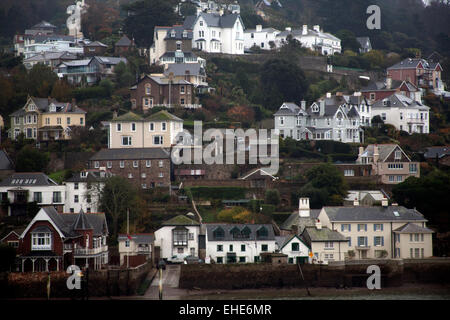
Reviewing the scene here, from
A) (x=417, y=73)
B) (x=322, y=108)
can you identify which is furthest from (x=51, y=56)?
(x=417, y=73)

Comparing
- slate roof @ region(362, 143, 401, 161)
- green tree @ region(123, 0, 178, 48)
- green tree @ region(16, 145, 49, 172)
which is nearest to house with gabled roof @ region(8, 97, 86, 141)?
green tree @ region(16, 145, 49, 172)

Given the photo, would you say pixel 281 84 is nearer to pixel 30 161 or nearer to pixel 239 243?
pixel 30 161

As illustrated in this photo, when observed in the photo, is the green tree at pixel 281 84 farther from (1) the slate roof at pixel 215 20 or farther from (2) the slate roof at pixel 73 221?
(2) the slate roof at pixel 73 221

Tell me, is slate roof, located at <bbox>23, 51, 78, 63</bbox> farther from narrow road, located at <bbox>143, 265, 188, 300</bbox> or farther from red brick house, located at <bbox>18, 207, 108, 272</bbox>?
narrow road, located at <bbox>143, 265, 188, 300</bbox>

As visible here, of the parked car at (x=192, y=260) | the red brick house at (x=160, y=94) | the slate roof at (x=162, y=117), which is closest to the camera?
the parked car at (x=192, y=260)

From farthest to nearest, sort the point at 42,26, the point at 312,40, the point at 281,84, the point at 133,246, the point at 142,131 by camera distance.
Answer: the point at 42,26 → the point at 312,40 → the point at 281,84 → the point at 142,131 → the point at 133,246

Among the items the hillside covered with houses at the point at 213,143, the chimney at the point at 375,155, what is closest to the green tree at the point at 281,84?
the hillside covered with houses at the point at 213,143
